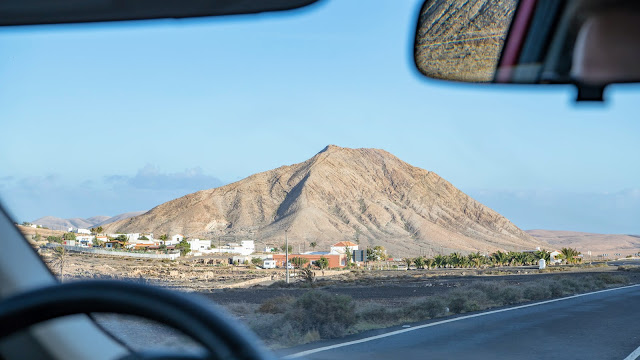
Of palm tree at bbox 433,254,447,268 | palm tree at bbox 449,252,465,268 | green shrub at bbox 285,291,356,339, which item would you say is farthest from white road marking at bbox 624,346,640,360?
palm tree at bbox 433,254,447,268

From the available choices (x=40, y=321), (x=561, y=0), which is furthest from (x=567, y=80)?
(x=40, y=321)

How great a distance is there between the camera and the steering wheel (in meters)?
1.28

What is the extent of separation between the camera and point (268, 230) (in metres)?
156

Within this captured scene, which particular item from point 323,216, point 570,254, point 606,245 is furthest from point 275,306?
point 606,245

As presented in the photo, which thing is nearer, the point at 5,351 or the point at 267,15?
the point at 5,351

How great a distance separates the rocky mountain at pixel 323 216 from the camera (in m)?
156

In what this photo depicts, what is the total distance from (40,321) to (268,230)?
155 m

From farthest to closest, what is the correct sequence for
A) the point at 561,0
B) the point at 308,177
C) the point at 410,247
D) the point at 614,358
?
1. the point at 308,177
2. the point at 410,247
3. the point at 614,358
4. the point at 561,0

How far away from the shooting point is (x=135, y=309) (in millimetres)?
1326

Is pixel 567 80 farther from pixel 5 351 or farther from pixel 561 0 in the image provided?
pixel 5 351

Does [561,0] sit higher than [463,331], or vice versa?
[561,0]

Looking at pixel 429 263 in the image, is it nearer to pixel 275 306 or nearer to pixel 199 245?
pixel 199 245

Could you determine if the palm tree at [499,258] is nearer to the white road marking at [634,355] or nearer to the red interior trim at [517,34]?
the white road marking at [634,355]

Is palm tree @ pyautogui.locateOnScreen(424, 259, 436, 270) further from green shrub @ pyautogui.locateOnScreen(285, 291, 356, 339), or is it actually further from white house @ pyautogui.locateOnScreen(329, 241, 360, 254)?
green shrub @ pyautogui.locateOnScreen(285, 291, 356, 339)
